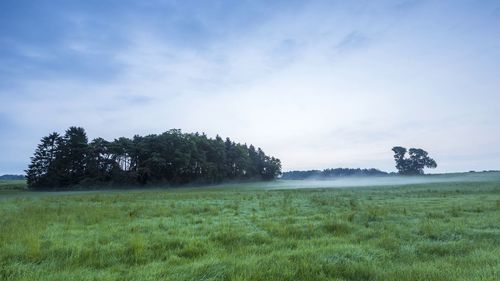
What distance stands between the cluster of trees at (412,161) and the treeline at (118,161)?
11052 cm

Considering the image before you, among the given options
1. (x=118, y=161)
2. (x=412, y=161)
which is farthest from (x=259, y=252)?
(x=412, y=161)

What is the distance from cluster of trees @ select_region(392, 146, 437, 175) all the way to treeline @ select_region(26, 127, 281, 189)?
4351 inches

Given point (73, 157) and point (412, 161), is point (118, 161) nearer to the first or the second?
point (73, 157)

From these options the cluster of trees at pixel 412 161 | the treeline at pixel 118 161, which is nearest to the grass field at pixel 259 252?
the treeline at pixel 118 161

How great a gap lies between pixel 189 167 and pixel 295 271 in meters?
107

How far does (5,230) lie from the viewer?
1430cm

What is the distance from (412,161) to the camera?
183875 millimetres

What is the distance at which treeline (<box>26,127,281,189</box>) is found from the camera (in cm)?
9931

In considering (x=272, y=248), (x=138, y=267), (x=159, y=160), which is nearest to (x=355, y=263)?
(x=272, y=248)

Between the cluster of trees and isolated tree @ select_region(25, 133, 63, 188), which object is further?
the cluster of trees

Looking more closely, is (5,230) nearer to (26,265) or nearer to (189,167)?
(26,265)

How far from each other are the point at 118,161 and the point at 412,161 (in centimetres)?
14396

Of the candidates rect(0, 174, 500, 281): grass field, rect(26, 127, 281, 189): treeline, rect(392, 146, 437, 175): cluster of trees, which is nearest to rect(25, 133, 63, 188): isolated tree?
rect(26, 127, 281, 189): treeline

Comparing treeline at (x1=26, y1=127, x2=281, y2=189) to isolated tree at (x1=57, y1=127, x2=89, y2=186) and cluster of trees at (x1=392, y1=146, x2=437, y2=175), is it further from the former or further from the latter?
cluster of trees at (x1=392, y1=146, x2=437, y2=175)
